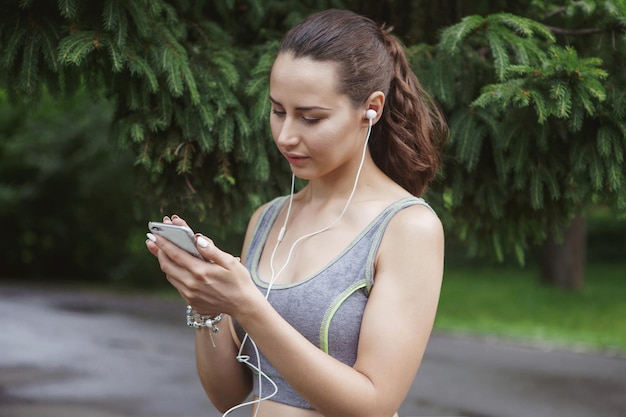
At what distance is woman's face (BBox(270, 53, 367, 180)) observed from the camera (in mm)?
2049

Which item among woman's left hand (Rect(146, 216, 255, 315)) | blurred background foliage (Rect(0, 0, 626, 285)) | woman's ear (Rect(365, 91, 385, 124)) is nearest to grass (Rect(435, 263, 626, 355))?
blurred background foliage (Rect(0, 0, 626, 285))

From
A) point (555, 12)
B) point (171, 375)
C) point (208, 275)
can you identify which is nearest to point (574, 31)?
point (555, 12)

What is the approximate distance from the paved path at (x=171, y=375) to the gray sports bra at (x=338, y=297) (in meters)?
5.08

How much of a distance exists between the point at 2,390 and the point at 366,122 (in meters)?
6.39

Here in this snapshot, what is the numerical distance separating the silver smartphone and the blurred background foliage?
144 centimetres

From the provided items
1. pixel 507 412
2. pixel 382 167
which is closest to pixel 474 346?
pixel 507 412

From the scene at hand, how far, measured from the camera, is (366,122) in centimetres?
217

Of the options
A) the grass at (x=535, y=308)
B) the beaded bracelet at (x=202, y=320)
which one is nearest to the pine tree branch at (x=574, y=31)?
the beaded bracelet at (x=202, y=320)

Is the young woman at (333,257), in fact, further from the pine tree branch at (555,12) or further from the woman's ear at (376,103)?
the pine tree branch at (555,12)

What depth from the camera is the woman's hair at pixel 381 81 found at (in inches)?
82.5

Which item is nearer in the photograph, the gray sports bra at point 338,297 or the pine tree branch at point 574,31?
the gray sports bra at point 338,297

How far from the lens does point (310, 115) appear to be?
206 centimetres

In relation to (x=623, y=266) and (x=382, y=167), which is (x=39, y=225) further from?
(x=382, y=167)

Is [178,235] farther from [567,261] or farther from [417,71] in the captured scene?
[567,261]
